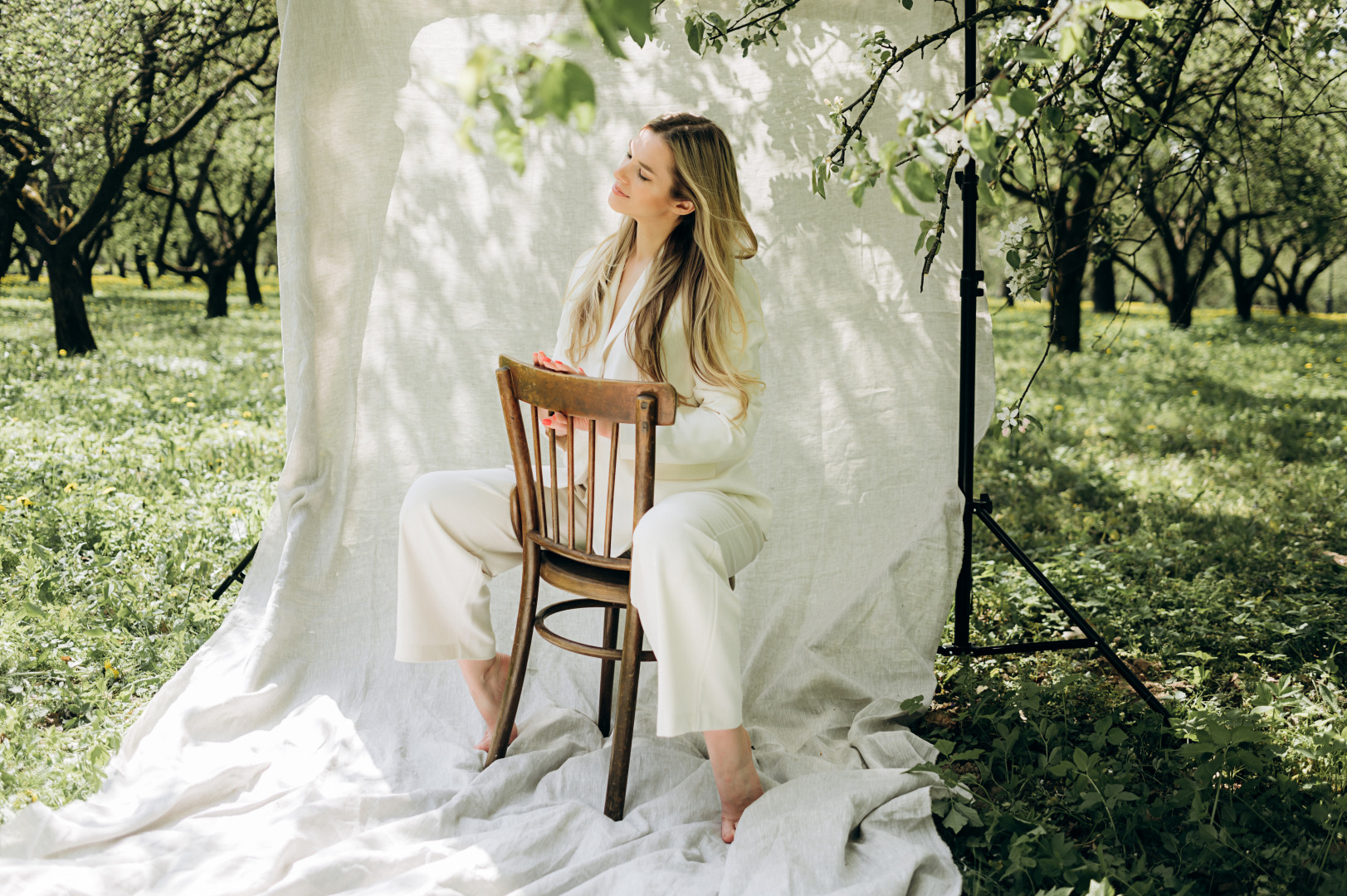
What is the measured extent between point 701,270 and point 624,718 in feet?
3.34

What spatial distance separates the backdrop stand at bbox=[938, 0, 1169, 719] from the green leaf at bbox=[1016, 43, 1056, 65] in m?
1.18

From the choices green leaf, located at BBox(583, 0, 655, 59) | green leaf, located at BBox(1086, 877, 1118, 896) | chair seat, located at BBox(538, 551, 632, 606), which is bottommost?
green leaf, located at BBox(1086, 877, 1118, 896)

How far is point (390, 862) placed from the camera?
1973 mm

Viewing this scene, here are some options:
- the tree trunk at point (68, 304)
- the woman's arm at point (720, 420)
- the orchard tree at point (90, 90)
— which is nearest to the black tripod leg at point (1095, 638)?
the woman's arm at point (720, 420)

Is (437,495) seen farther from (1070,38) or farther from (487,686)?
(1070,38)

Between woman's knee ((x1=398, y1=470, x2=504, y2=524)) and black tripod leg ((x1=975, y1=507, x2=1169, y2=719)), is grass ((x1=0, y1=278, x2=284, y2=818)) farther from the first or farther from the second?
black tripod leg ((x1=975, y1=507, x2=1169, y2=719))

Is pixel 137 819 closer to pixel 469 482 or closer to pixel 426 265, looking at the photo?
pixel 469 482

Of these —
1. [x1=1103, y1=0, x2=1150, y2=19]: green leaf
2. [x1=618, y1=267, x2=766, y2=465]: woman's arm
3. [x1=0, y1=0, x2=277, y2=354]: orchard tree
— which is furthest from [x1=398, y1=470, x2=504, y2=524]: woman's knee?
[x1=0, y1=0, x2=277, y2=354]: orchard tree

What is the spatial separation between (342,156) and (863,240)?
5.12 feet

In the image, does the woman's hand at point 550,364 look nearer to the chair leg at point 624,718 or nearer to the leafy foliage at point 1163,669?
the chair leg at point 624,718

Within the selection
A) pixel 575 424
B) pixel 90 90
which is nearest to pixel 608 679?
pixel 575 424

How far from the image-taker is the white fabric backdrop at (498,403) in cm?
258

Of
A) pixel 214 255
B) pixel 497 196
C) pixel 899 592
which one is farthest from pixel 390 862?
pixel 214 255

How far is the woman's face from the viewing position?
2.29m
